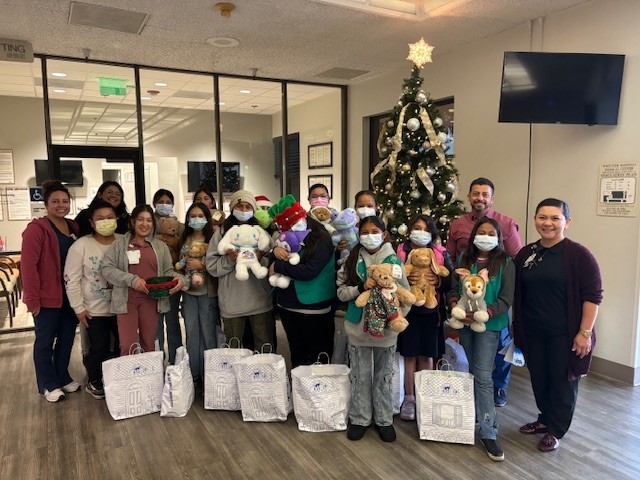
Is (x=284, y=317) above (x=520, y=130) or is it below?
below

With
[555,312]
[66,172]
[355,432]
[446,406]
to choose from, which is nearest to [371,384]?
[355,432]

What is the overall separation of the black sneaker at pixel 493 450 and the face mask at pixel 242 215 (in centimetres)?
211

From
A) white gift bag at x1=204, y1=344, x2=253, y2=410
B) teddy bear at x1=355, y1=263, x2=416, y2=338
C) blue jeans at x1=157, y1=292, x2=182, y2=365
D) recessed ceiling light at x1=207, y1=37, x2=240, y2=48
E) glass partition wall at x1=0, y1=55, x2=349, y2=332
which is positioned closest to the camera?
teddy bear at x1=355, y1=263, x2=416, y2=338

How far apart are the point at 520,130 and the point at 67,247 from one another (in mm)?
4030

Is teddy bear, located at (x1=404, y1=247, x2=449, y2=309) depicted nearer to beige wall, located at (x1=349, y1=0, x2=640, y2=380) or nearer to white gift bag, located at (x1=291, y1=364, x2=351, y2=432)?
white gift bag, located at (x1=291, y1=364, x2=351, y2=432)

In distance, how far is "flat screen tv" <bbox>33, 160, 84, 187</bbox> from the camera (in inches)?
217

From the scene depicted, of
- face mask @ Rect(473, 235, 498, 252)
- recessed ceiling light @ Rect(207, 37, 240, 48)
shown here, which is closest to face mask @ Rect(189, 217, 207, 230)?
face mask @ Rect(473, 235, 498, 252)

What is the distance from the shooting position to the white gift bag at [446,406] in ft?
9.21

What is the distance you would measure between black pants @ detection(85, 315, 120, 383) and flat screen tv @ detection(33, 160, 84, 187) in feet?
9.07

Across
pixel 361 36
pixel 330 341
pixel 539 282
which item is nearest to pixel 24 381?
pixel 330 341

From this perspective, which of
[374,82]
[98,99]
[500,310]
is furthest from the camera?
[374,82]

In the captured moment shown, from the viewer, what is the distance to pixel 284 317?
3.32 m

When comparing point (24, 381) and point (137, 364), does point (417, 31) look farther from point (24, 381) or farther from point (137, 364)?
point (24, 381)

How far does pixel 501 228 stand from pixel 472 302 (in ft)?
2.53
